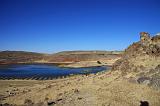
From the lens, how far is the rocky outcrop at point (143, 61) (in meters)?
23.7

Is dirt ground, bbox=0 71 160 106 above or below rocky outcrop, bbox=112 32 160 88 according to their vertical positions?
below

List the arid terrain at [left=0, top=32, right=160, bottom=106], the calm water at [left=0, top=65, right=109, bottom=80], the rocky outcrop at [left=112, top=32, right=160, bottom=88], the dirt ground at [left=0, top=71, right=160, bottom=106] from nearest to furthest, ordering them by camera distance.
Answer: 1. the dirt ground at [left=0, top=71, right=160, bottom=106]
2. the arid terrain at [left=0, top=32, right=160, bottom=106]
3. the rocky outcrop at [left=112, top=32, right=160, bottom=88]
4. the calm water at [left=0, top=65, right=109, bottom=80]

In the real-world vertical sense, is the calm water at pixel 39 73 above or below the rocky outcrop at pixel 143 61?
below

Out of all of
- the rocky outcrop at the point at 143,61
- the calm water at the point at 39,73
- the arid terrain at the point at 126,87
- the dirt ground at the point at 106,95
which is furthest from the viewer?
the calm water at the point at 39,73

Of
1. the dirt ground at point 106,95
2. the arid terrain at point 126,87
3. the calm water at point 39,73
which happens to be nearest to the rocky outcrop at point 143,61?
the arid terrain at point 126,87

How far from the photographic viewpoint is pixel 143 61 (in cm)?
2700

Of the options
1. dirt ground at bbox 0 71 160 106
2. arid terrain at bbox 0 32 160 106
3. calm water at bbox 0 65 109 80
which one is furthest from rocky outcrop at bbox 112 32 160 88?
calm water at bbox 0 65 109 80

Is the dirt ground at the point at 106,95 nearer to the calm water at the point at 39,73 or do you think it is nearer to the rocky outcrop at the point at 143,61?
the rocky outcrop at the point at 143,61

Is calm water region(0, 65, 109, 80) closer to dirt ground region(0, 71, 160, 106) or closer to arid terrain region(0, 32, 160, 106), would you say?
dirt ground region(0, 71, 160, 106)

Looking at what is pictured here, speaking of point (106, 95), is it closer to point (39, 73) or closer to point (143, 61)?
point (143, 61)

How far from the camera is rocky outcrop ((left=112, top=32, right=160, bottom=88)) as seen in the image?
2372cm

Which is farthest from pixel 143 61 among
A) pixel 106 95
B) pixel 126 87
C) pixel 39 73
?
pixel 39 73

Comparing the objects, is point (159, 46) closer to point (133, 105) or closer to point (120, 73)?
point (120, 73)

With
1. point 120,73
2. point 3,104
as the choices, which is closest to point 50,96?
point 3,104
